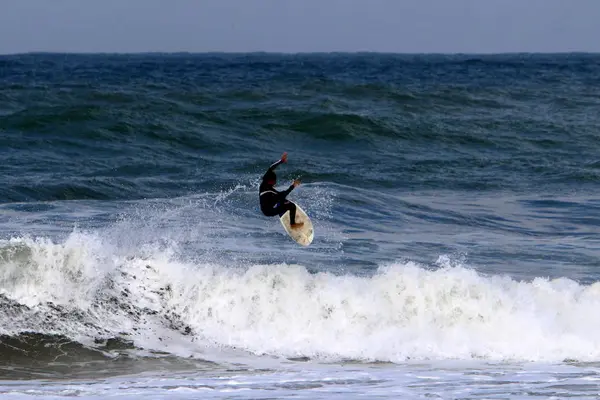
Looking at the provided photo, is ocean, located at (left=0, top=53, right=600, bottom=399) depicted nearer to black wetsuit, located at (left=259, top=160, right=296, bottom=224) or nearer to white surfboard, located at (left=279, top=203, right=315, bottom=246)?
white surfboard, located at (left=279, top=203, right=315, bottom=246)

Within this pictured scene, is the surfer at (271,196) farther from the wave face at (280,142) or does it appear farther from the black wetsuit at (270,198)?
the wave face at (280,142)

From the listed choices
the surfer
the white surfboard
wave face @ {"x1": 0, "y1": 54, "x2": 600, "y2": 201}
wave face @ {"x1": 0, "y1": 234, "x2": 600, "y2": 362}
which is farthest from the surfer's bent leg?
wave face @ {"x1": 0, "y1": 54, "x2": 600, "y2": 201}

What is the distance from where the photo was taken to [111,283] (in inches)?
518

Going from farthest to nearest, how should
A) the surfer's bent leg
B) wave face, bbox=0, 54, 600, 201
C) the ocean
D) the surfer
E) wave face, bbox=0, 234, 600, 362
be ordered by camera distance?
wave face, bbox=0, 54, 600, 201, wave face, bbox=0, 234, 600, 362, the surfer's bent leg, the surfer, the ocean

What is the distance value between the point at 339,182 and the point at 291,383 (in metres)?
13.0

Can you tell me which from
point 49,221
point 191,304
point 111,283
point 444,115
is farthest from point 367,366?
point 444,115

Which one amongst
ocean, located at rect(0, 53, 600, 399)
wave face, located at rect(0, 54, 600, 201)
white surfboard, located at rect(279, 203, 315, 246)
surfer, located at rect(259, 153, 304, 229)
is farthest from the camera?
wave face, located at rect(0, 54, 600, 201)

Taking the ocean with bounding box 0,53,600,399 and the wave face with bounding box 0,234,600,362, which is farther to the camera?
the wave face with bounding box 0,234,600,362

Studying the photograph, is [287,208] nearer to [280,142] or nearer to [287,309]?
[287,309]

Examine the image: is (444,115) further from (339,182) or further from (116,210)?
(116,210)

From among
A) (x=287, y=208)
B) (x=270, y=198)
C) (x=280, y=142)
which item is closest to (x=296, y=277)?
(x=287, y=208)

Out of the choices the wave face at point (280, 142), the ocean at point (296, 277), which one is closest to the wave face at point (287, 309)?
the ocean at point (296, 277)

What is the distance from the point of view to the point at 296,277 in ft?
43.5

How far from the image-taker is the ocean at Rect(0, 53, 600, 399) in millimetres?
10773
